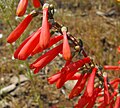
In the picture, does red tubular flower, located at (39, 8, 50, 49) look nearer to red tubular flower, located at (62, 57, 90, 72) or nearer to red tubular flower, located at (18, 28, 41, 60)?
red tubular flower, located at (18, 28, 41, 60)

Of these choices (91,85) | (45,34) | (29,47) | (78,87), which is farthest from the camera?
(78,87)

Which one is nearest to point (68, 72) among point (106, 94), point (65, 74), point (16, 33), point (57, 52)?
point (65, 74)

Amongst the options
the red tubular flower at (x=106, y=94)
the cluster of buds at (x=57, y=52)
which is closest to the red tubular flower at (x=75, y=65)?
the cluster of buds at (x=57, y=52)

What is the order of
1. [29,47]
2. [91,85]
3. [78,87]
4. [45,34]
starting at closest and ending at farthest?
[45,34] < [29,47] < [91,85] < [78,87]

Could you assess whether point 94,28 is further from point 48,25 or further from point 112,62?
point 48,25

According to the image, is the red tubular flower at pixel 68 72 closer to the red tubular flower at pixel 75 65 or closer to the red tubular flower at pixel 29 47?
the red tubular flower at pixel 75 65

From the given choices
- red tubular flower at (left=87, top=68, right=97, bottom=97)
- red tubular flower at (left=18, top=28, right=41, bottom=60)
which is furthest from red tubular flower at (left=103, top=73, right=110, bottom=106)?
red tubular flower at (left=18, top=28, right=41, bottom=60)

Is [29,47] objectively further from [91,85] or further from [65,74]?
[91,85]

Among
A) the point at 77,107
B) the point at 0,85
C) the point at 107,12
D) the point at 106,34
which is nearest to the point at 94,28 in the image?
the point at 106,34
